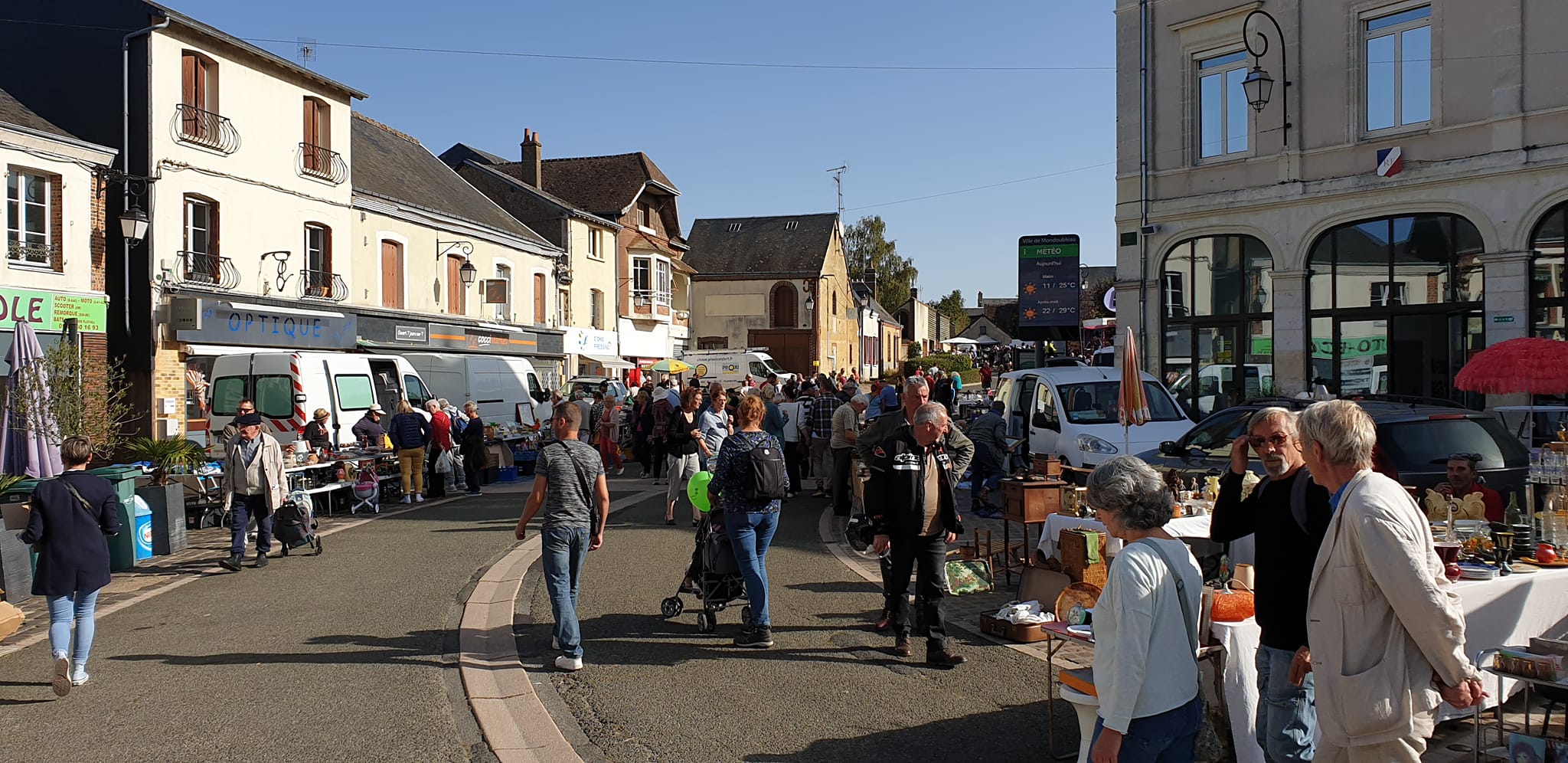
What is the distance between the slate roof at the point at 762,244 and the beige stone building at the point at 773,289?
0.14 feet

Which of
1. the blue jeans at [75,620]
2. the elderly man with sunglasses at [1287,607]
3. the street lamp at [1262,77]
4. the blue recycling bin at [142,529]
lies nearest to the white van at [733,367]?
the street lamp at [1262,77]

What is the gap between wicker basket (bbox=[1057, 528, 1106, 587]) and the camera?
22.1 ft

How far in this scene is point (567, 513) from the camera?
22.3ft

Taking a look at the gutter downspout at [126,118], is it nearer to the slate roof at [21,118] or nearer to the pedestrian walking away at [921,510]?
the slate roof at [21,118]

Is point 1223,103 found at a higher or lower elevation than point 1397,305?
higher

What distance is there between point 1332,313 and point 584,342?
26.0m

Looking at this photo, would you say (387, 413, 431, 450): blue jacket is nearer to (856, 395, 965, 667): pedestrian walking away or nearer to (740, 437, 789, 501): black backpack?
(740, 437, 789, 501): black backpack

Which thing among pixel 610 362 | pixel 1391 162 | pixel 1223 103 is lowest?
pixel 610 362

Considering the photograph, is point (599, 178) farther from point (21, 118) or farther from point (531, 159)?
point (21, 118)

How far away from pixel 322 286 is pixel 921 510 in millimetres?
21131

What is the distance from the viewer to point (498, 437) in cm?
1953

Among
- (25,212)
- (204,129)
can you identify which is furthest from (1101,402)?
(204,129)

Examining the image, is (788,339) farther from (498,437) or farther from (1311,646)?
(1311,646)

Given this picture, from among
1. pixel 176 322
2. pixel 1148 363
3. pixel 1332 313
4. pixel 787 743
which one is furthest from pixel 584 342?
pixel 787 743
